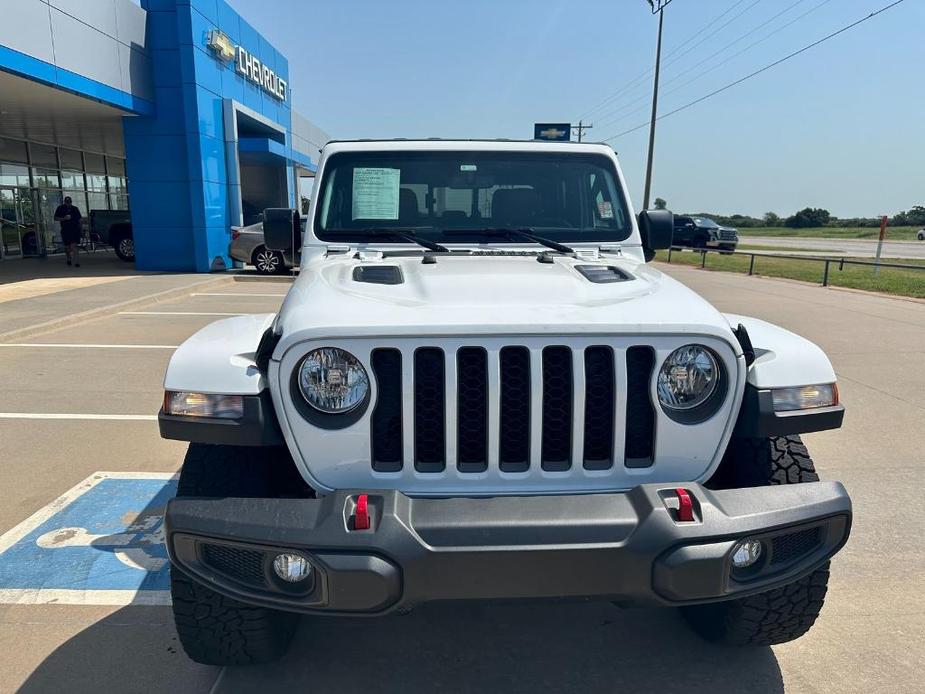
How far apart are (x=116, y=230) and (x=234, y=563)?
2106 cm

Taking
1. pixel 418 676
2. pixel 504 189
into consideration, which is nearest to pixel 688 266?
pixel 504 189

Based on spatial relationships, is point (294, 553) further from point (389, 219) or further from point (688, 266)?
point (688, 266)

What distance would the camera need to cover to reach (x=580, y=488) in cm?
213

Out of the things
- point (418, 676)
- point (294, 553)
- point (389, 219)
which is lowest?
point (418, 676)

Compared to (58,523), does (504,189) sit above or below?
above

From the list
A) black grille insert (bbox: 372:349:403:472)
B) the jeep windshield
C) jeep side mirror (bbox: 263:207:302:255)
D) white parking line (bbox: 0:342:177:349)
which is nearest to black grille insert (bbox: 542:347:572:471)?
black grille insert (bbox: 372:349:403:472)

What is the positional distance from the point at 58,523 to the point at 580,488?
294cm

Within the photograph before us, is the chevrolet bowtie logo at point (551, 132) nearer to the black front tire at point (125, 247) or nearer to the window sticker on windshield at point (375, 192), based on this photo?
the black front tire at point (125, 247)

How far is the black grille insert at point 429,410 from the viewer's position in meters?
2.06

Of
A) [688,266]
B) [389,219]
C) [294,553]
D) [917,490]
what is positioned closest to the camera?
[294,553]

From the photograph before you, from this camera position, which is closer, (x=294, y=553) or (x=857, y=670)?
(x=294, y=553)

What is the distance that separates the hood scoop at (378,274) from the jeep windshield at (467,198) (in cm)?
62

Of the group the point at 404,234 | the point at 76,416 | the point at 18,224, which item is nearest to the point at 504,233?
the point at 404,234

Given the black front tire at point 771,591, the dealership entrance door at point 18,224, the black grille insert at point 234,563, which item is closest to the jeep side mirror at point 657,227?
the black front tire at point 771,591
